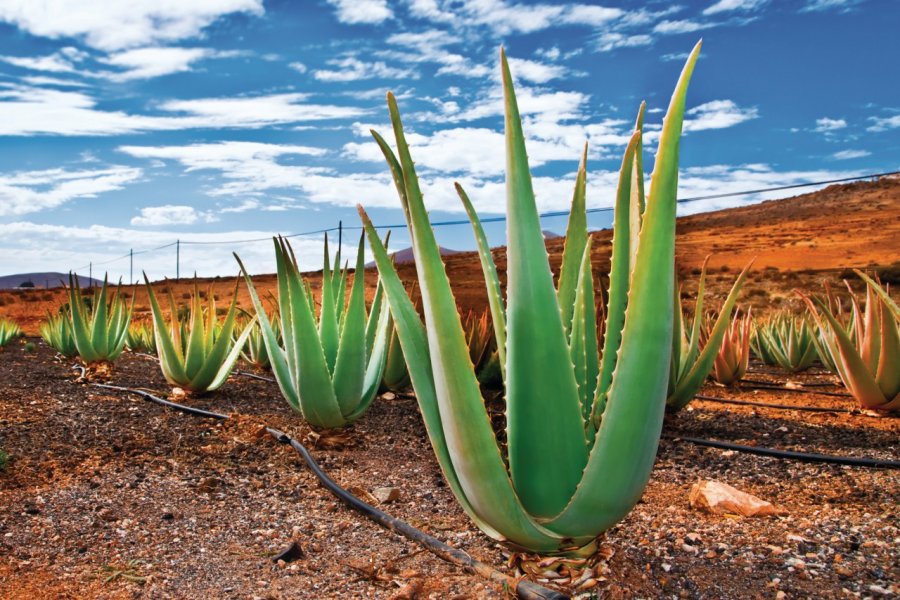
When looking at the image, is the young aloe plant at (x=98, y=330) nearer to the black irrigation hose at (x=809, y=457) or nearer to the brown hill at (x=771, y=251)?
the black irrigation hose at (x=809, y=457)

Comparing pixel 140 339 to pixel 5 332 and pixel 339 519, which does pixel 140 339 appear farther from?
pixel 339 519

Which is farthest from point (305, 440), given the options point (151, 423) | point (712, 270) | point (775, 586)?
point (712, 270)

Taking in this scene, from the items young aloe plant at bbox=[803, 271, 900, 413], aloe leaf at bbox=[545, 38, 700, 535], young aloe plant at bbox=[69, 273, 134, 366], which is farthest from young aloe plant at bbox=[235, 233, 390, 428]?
young aloe plant at bbox=[69, 273, 134, 366]

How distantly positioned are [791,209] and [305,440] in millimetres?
53883

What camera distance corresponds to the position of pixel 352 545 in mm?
2285

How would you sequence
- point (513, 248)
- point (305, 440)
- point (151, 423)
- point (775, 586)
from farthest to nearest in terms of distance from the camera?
point (151, 423), point (305, 440), point (775, 586), point (513, 248)

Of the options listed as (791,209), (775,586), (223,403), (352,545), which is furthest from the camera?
(791,209)

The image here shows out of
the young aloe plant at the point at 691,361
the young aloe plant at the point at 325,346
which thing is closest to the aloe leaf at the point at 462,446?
the young aloe plant at the point at 325,346

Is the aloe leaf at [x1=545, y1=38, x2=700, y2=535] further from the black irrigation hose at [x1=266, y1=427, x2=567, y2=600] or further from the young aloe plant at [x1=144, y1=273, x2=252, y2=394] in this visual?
the young aloe plant at [x1=144, y1=273, x2=252, y2=394]

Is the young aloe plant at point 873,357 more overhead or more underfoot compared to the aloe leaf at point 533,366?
more underfoot

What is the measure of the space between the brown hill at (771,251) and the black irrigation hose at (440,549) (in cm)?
1771

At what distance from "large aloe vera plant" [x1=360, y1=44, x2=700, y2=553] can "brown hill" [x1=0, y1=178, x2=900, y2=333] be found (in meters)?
18.8

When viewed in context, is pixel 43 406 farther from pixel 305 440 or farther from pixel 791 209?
pixel 791 209

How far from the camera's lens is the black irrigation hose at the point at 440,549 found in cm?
165
